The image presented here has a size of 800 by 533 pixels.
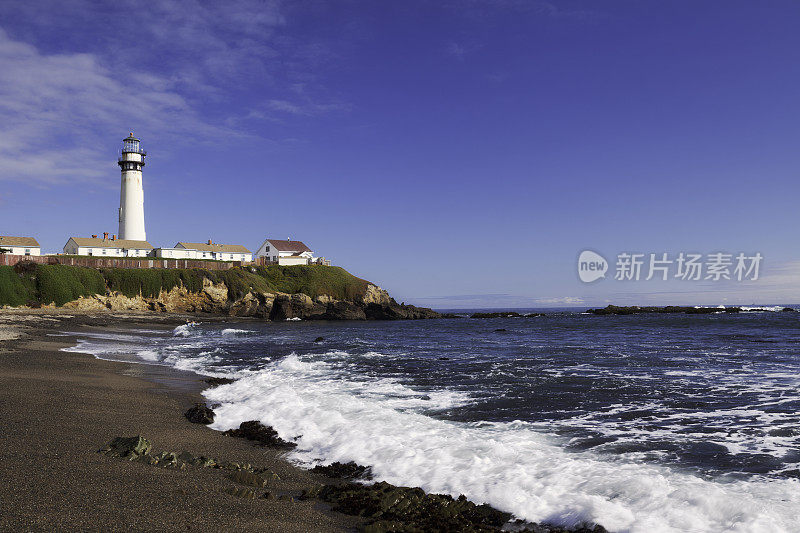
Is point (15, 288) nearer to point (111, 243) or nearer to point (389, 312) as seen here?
point (111, 243)

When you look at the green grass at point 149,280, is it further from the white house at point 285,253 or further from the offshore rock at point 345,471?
the offshore rock at point 345,471

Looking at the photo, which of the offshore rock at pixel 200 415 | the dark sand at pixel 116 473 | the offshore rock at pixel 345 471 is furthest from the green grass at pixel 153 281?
the offshore rock at pixel 345 471

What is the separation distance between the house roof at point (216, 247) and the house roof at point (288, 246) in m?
5.44

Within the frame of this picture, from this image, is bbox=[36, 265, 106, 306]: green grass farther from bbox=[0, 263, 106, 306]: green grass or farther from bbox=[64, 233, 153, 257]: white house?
bbox=[64, 233, 153, 257]: white house

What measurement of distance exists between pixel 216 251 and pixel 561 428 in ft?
302

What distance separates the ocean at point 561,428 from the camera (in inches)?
262

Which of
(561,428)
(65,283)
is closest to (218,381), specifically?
(561,428)

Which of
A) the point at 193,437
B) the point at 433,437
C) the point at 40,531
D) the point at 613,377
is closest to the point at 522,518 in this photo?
the point at 433,437

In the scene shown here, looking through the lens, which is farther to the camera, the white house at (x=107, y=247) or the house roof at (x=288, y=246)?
the house roof at (x=288, y=246)

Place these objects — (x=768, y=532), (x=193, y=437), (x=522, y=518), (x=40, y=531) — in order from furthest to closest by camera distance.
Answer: (x=193, y=437) < (x=522, y=518) < (x=768, y=532) < (x=40, y=531)

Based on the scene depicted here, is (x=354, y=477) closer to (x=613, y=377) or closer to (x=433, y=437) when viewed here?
(x=433, y=437)

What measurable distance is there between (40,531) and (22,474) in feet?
6.61

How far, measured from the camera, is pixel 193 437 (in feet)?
31.5

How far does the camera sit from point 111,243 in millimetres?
80312
